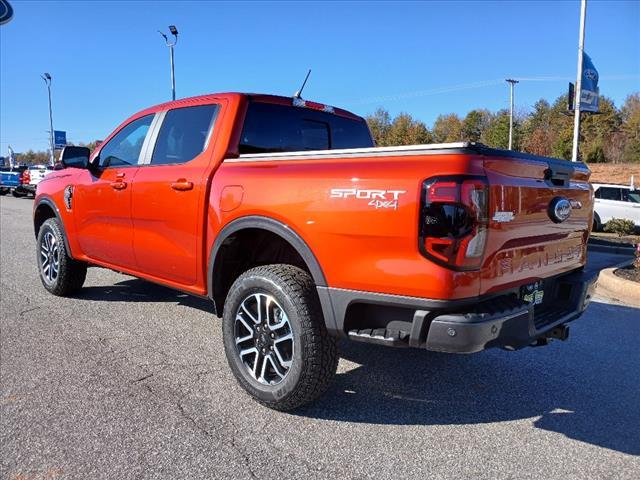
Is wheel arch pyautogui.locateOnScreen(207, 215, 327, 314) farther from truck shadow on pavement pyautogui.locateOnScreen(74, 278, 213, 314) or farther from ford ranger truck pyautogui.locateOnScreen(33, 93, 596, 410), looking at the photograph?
truck shadow on pavement pyautogui.locateOnScreen(74, 278, 213, 314)

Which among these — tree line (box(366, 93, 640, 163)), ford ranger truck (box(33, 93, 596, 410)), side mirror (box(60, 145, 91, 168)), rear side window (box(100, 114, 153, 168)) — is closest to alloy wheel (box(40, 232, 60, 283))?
side mirror (box(60, 145, 91, 168))

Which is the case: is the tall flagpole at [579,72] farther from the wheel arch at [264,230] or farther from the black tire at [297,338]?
the black tire at [297,338]

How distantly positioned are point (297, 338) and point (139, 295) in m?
3.68

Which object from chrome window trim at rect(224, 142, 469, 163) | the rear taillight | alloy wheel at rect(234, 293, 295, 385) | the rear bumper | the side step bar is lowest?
alloy wheel at rect(234, 293, 295, 385)

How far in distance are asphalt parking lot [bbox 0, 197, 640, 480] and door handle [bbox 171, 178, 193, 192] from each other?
1.33 meters

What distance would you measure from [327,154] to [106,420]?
201 cm

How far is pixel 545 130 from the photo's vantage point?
58.3 meters

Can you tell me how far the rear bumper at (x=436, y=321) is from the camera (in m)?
2.52

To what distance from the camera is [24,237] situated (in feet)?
37.0

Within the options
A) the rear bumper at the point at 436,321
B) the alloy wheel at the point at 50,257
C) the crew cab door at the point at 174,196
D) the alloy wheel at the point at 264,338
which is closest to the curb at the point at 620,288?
the rear bumper at the point at 436,321

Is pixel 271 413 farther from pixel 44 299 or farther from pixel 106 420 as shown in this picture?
pixel 44 299

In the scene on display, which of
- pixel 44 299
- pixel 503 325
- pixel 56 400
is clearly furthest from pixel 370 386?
pixel 44 299

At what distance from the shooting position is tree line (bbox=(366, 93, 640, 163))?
169ft

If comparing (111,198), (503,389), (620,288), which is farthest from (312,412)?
(620,288)
